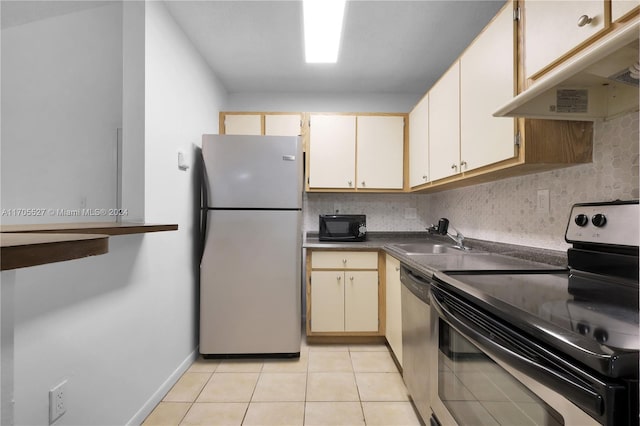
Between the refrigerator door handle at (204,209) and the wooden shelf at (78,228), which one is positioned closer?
the wooden shelf at (78,228)

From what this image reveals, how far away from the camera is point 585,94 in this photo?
3.65 ft

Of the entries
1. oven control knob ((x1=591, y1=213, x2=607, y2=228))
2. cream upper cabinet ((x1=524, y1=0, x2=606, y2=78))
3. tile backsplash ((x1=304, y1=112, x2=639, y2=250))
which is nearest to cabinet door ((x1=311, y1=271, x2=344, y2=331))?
tile backsplash ((x1=304, y1=112, x2=639, y2=250))

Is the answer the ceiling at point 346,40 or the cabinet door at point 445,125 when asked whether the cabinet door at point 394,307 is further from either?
the ceiling at point 346,40

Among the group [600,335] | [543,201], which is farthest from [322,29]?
[600,335]

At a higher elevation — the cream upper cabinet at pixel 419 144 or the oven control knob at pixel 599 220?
the cream upper cabinet at pixel 419 144

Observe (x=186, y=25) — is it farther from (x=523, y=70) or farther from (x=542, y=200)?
(x=542, y=200)

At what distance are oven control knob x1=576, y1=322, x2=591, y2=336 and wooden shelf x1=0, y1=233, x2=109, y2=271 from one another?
108 cm

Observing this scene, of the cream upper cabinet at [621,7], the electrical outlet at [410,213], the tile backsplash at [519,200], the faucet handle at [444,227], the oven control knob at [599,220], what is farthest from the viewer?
the electrical outlet at [410,213]

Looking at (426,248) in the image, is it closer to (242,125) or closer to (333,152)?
(333,152)

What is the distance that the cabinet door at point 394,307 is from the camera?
2066 mm

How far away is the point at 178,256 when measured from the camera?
79.4 inches

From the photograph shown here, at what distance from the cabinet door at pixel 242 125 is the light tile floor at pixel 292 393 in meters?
2.05

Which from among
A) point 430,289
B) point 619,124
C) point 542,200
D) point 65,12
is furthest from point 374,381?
point 65,12

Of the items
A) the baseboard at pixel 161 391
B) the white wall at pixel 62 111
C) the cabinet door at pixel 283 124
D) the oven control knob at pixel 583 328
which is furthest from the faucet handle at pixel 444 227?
the white wall at pixel 62 111
